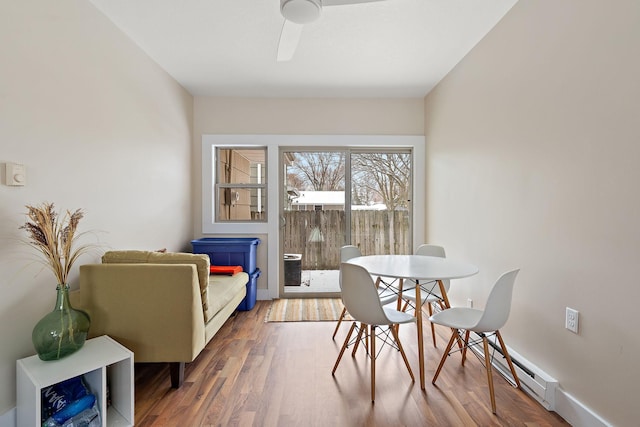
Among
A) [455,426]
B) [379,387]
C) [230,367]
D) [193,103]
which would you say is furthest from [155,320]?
[193,103]

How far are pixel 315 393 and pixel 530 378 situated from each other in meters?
1.32

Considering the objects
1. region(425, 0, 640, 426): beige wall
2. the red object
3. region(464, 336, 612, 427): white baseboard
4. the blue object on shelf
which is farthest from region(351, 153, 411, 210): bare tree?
region(464, 336, 612, 427): white baseboard

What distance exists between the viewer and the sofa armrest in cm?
188

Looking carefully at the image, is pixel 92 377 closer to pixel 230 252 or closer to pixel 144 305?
pixel 144 305

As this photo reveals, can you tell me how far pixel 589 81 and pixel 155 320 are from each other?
274 cm

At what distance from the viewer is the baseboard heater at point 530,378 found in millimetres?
1786

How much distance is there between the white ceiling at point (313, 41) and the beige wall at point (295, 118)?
0.79ft

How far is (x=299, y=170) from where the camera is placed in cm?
402

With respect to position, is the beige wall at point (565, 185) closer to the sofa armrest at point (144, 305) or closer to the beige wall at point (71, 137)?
Result: the sofa armrest at point (144, 305)

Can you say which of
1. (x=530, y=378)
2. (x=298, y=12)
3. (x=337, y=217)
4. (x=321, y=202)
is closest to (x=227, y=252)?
(x=321, y=202)

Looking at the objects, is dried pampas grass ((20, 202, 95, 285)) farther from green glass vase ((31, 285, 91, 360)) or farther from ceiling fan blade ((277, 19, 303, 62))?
ceiling fan blade ((277, 19, 303, 62))

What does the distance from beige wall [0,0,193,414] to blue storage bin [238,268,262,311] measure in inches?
41.3

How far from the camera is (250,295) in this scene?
3580 mm

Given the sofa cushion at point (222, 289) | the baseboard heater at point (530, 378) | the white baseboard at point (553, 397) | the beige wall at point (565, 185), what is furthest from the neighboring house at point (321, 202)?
the white baseboard at point (553, 397)
